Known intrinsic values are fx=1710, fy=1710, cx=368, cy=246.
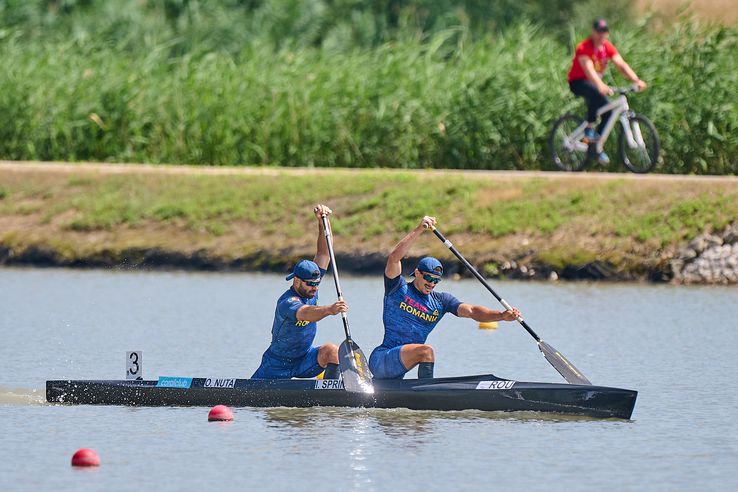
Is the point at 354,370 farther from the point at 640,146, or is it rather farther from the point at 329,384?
the point at 640,146

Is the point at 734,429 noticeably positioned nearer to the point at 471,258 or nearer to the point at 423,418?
the point at 423,418

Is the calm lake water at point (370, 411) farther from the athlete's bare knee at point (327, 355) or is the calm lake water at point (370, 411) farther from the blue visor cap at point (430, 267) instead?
the blue visor cap at point (430, 267)

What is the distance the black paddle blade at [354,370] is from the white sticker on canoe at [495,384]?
85 cm

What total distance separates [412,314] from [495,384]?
3.17 ft

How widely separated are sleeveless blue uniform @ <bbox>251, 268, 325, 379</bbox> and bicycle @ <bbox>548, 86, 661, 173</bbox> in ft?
33.7

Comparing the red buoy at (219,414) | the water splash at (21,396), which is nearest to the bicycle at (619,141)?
the water splash at (21,396)

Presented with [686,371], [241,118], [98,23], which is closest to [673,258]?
[686,371]

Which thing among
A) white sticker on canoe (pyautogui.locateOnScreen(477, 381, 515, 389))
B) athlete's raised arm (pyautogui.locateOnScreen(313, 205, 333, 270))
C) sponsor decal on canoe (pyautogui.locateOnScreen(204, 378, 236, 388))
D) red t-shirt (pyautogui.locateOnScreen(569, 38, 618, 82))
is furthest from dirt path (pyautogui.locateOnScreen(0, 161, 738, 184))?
sponsor decal on canoe (pyautogui.locateOnScreen(204, 378, 236, 388))

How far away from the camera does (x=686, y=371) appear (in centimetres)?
1538

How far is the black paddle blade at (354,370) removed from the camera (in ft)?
43.5

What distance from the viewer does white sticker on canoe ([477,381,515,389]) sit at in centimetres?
1314

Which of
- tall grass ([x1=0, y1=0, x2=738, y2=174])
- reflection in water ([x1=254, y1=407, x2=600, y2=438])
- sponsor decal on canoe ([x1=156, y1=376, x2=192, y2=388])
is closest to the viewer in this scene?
reflection in water ([x1=254, y1=407, x2=600, y2=438])

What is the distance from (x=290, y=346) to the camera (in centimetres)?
1370

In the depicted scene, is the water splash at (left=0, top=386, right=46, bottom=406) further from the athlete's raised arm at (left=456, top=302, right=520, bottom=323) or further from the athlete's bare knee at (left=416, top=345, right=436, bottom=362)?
the athlete's raised arm at (left=456, top=302, right=520, bottom=323)
